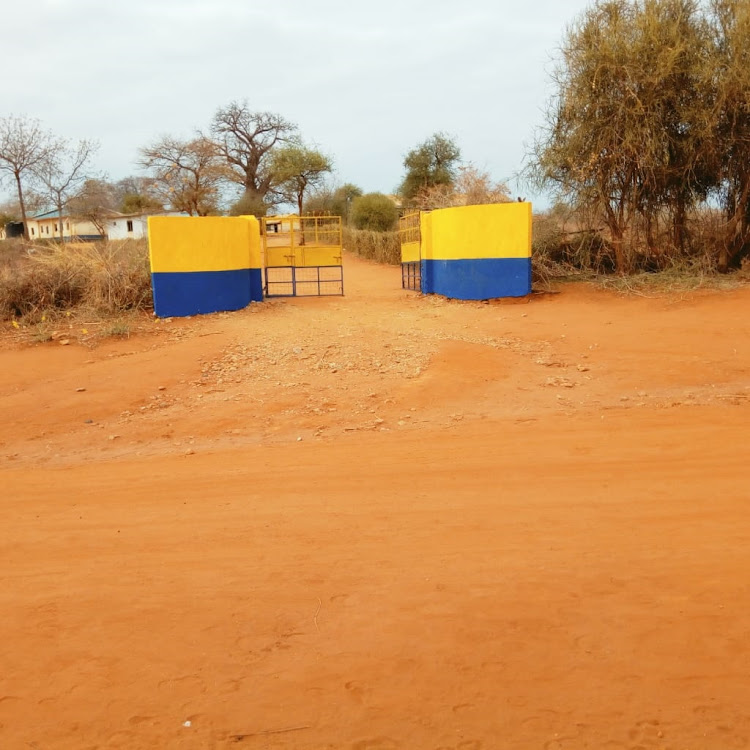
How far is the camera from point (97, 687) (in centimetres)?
286

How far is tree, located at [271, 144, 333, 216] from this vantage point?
4178 centimetres

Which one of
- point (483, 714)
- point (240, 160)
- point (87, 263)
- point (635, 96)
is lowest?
point (483, 714)

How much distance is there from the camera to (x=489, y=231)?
13977 millimetres

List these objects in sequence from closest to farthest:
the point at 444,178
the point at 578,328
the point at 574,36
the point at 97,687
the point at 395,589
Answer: the point at 97,687
the point at 395,589
the point at 578,328
the point at 574,36
the point at 444,178

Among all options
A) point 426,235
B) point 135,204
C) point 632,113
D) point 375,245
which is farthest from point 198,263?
point 135,204

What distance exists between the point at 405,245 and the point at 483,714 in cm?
1537

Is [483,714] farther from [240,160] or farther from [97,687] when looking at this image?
[240,160]

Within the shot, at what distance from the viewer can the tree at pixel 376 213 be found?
113ft

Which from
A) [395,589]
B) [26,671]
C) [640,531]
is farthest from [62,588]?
[640,531]

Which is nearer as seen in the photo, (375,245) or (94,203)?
(375,245)

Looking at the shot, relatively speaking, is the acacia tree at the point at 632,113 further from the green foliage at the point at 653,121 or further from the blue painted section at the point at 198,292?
the blue painted section at the point at 198,292

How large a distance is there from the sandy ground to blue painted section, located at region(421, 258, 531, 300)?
6.15 metres

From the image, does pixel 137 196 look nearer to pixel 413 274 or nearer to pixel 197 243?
pixel 413 274

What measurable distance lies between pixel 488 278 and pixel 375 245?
16048 mm
